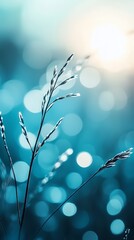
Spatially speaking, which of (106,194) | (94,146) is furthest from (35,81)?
(106,194)

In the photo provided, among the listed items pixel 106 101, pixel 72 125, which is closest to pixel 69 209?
pixel 72 125

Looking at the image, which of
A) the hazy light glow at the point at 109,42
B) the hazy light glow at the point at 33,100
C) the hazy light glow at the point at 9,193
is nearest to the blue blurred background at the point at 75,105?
the hazy light glow at the point at 33,100

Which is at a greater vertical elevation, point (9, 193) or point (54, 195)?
Answer: point (54, 195)

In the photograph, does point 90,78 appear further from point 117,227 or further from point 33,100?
point 117,227

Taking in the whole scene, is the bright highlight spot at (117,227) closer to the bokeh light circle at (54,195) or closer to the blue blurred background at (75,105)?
the blue blurred background at (75,105)

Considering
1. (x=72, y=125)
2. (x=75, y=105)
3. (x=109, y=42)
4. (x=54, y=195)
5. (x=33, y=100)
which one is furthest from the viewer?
(x=75, y=105)

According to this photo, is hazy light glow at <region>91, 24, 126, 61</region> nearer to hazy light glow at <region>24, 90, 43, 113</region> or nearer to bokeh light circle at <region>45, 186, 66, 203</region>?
hazy light glow at <region>24, 90, 43, 113</region>
